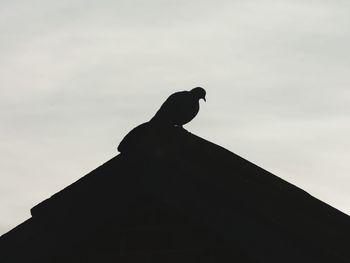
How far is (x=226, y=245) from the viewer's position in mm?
3402

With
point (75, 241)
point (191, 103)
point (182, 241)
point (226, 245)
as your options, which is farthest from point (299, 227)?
point (191, 103)

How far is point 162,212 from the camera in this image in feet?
12.0

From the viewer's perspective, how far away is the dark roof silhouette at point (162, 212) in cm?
321

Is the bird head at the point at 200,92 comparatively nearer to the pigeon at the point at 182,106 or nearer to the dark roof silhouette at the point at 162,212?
the pigeon at the point at 182,106

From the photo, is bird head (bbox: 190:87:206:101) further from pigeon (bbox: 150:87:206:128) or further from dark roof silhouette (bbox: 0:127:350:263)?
dark roof silhouette (bbox: 0:127:350:263)

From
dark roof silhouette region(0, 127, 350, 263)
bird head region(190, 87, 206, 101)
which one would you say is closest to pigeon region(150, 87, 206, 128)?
bird head region(190, 87, 206, 101)

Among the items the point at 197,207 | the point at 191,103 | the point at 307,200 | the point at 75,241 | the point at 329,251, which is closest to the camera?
the point at 329,251

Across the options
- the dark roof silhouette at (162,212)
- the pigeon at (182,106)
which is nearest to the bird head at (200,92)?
the pigeon at (182,106)

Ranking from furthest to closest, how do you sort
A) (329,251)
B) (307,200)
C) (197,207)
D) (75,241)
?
(307,200) < (75,241) < (197,207) < (329,251)

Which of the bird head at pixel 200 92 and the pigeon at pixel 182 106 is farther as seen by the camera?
the bird head at pixel 200 92

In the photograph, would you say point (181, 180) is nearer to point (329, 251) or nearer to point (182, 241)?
point (182, 241)

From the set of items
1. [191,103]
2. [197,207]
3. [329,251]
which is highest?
[191,103]

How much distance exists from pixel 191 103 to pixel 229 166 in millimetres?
5406

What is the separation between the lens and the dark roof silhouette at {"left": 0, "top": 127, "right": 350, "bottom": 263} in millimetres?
3215
